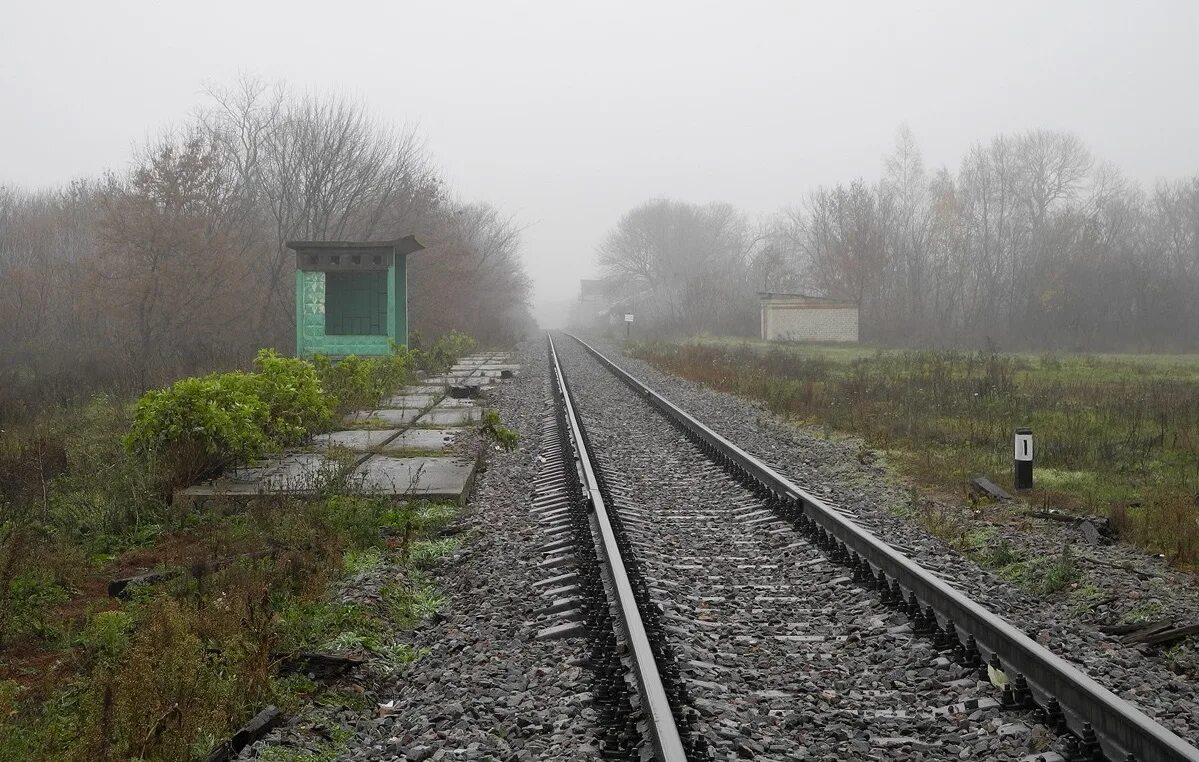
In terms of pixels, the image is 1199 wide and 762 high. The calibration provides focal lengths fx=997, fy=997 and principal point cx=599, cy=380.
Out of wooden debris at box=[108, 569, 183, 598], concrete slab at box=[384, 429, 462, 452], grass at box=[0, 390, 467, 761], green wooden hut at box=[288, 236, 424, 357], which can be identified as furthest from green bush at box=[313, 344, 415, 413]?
wooden debris at box=[108, 569, 183, 598]

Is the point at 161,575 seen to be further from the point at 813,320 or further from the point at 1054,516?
the point at 813,320

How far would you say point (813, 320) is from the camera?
4731cm

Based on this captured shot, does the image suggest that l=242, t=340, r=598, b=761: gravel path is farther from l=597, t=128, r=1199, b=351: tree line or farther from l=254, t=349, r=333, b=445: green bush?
l=597, t=128, r=1199, b=351: tree line

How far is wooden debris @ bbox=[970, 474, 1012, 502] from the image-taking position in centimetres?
888

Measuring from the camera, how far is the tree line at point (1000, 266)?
47344 mm

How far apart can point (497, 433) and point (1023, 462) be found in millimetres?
5791

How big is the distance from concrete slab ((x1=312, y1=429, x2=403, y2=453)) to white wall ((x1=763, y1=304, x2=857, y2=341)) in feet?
→ 118

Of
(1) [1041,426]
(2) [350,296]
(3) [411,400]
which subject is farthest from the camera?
(2) [350,296]

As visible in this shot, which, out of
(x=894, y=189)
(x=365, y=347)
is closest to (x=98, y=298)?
(x=365, y=347)

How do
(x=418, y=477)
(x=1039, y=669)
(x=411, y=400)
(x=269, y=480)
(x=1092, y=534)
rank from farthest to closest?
(x=411, y=400), (x=418, y=477), (x=269, y=480), (x=1092, y=534), (x=1039, y=669)

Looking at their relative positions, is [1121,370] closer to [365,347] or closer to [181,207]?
[365,347]

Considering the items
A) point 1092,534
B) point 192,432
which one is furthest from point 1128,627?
point 192,432

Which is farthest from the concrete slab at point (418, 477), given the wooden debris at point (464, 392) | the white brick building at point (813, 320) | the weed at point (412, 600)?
the white brick building at point (813, 320)

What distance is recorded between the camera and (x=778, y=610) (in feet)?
18.5
